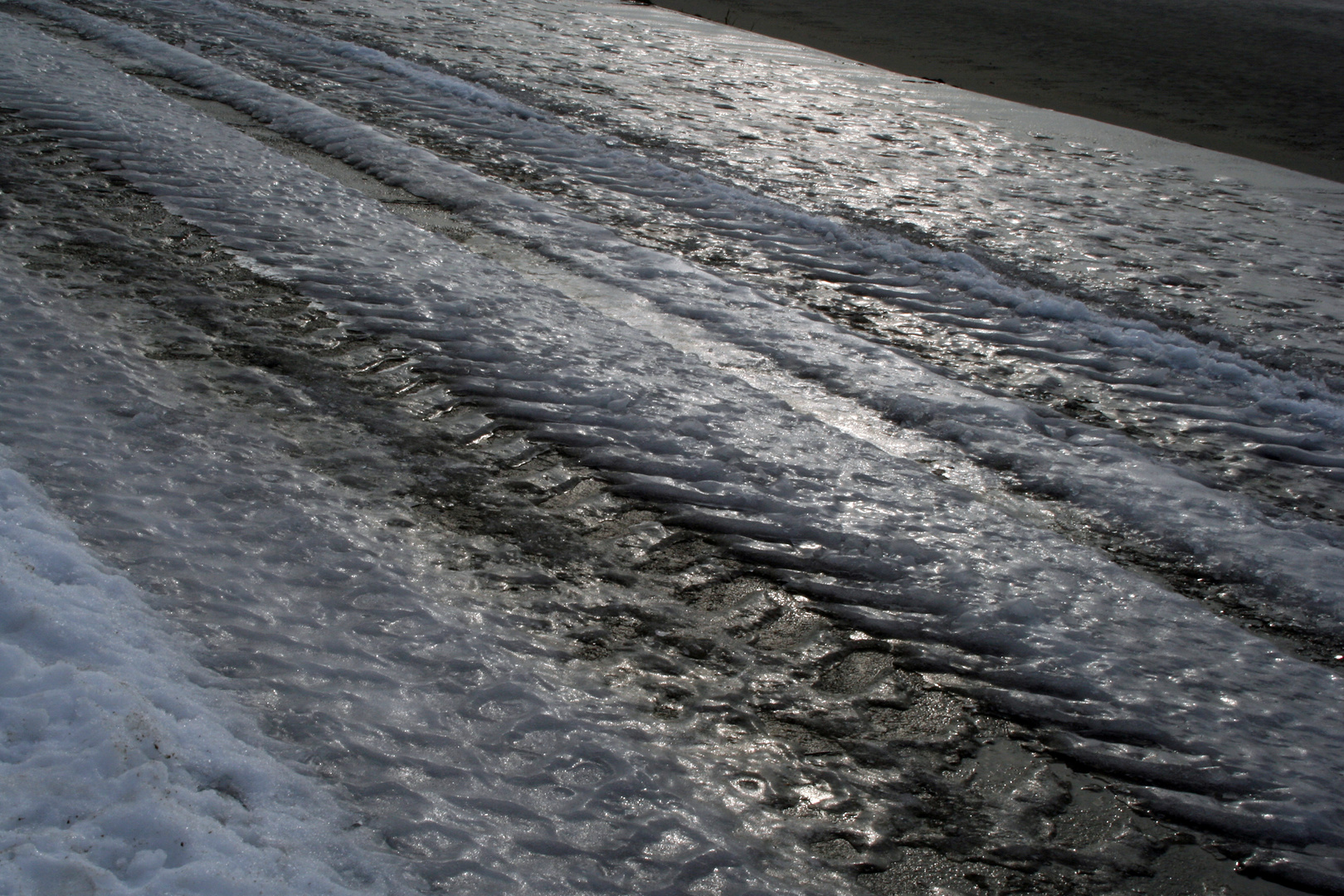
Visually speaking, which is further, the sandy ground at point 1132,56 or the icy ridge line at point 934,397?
the sandy ground at point 1132,56

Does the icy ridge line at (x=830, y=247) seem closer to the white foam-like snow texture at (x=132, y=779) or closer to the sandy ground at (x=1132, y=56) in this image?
the white foam-like snow texture at (x=132, y=779)

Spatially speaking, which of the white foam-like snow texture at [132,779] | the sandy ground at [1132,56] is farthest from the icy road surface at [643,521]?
the sandy ground at [1132,56]

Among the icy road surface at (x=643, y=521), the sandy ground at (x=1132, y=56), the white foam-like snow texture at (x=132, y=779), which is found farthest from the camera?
the sandy ground at (x=1132, y=56)

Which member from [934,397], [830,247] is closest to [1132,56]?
[830,247]

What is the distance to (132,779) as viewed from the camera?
2.02 metres

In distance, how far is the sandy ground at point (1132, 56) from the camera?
9781 millimetres

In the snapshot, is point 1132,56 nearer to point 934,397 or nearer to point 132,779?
point 934,397

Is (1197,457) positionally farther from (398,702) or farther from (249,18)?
(249,18)

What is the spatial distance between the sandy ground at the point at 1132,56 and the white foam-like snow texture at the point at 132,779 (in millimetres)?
9162

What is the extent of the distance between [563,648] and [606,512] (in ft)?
2.15

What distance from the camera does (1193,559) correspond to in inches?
127

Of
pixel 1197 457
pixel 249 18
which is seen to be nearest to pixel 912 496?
pixel 1197 457

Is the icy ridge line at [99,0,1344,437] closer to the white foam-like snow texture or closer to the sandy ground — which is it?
the white foam-like snow texture

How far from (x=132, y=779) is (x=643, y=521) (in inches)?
61.2
